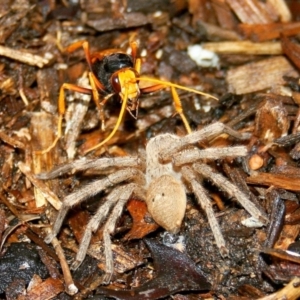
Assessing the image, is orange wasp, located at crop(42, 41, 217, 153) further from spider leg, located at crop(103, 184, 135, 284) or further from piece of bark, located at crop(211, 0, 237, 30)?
piece of bark, located at crop(211, 0, 237, 30)

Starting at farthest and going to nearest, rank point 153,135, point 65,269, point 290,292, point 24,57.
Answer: point 24,57, point 153,135, point 65,269, point 290,292

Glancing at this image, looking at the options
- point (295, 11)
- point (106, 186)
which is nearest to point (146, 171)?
point (106, 186)

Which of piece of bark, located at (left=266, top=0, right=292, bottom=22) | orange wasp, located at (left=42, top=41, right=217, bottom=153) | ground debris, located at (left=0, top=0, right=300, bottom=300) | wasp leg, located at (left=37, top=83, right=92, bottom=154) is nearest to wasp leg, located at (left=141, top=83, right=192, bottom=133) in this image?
orange wasp, located at (left=42, top=41, right=217, bottom=153)

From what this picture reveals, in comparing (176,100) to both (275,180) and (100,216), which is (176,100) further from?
(100,216)

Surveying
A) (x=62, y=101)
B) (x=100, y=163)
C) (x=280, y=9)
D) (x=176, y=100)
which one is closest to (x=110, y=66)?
(x=62, y=101)

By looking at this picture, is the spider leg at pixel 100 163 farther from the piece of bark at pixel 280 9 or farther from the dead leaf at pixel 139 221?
the piece of bark at pixel 280 9

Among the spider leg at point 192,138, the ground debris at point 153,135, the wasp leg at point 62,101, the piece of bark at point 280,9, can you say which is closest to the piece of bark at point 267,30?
the ground debris at point 153,135
